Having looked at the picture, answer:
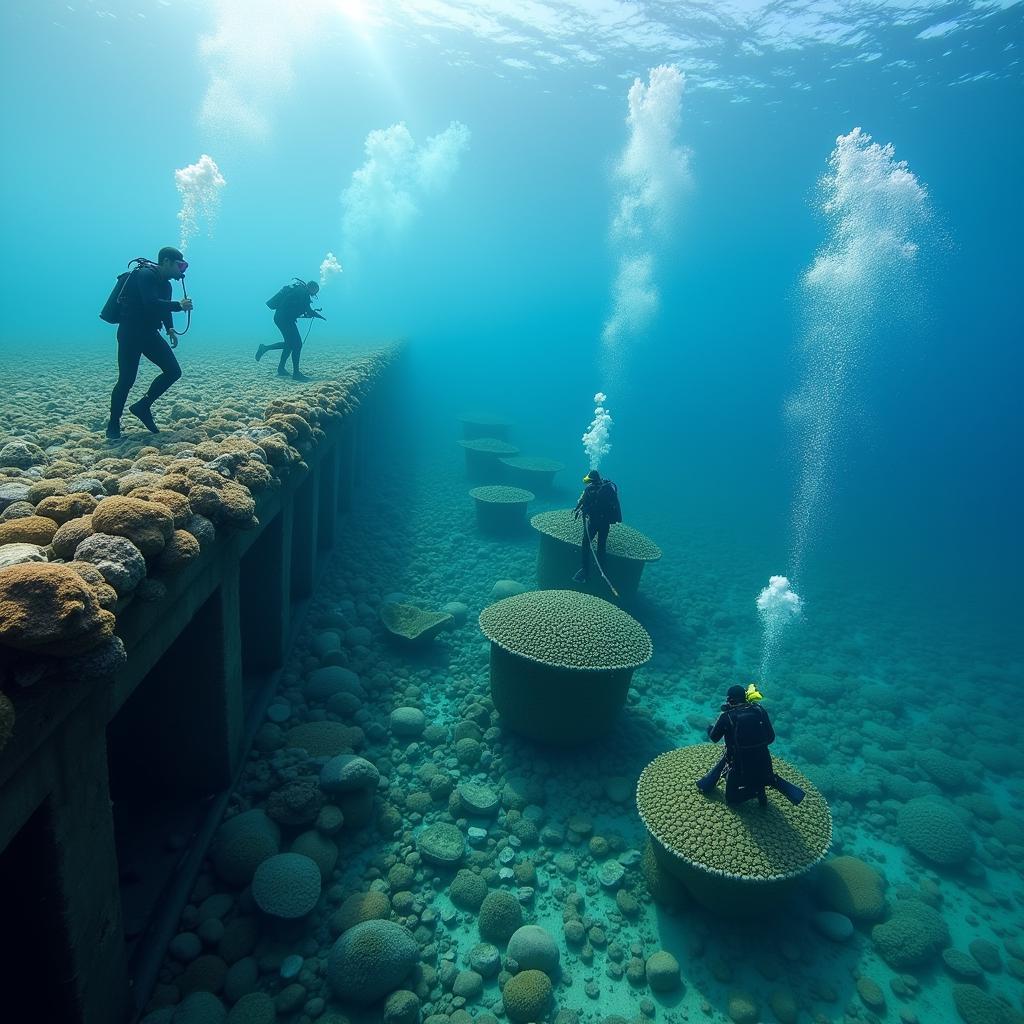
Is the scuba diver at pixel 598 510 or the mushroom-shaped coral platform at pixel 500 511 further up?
the scuba diver at pixel 598 510

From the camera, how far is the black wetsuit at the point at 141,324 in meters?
5.35

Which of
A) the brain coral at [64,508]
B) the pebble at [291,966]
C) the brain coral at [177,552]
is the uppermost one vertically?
the brain coral at [64,508]

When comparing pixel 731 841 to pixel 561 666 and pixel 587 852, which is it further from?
pixel 561 666

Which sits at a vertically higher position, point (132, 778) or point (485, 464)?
point (132, 778)

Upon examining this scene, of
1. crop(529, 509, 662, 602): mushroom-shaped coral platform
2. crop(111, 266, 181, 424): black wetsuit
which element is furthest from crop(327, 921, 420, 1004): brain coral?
crop(529, 509, 662, 602): mushroom-shaped coral platform

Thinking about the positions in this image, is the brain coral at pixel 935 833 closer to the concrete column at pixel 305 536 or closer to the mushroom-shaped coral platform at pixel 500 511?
the concrete column at pixel 305 536

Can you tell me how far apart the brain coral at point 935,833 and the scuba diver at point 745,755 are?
9.59 feet

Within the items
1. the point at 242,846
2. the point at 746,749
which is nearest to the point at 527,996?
the point at 242,846

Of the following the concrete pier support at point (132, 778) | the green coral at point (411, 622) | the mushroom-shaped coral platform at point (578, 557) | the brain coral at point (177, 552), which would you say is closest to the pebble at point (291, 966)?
the concrete pier support at point (132, 778)

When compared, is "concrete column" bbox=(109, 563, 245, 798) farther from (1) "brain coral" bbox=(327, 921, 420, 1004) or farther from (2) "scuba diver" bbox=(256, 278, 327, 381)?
(2) "scuba diver" bbox=(256, 278, 327, 381)

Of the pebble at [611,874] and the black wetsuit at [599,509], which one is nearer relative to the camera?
the pebble at [611,874]

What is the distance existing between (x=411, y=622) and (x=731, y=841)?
5.06 metres

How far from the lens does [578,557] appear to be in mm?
9844

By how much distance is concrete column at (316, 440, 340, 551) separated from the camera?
33.1 ft
